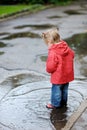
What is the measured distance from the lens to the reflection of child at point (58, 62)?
631cm

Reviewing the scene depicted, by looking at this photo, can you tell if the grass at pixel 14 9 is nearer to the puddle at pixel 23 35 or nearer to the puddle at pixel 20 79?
the puddle at pixel 23 35

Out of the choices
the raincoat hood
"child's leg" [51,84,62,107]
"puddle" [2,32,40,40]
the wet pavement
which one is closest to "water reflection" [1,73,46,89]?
→ the wet pavement

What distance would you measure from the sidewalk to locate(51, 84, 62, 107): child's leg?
0.36 m

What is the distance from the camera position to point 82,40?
40.8 feet

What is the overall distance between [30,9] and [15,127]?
15.1 metres

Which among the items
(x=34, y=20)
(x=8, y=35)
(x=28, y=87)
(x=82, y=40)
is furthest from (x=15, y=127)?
(x=34, y=20)

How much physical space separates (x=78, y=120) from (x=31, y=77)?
267cm

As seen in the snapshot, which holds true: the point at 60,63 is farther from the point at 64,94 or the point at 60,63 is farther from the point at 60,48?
the point at 64,94

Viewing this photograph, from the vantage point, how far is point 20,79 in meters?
8.48

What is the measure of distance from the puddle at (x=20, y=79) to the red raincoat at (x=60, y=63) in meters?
1.77

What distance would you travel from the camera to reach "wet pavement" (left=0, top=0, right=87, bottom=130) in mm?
6254

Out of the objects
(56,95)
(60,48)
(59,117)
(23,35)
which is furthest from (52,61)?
(23,35)

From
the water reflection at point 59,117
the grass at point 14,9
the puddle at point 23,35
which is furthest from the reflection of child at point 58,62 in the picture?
the grass at point 14,9

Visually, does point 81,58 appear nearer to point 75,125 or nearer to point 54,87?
point 54,87
